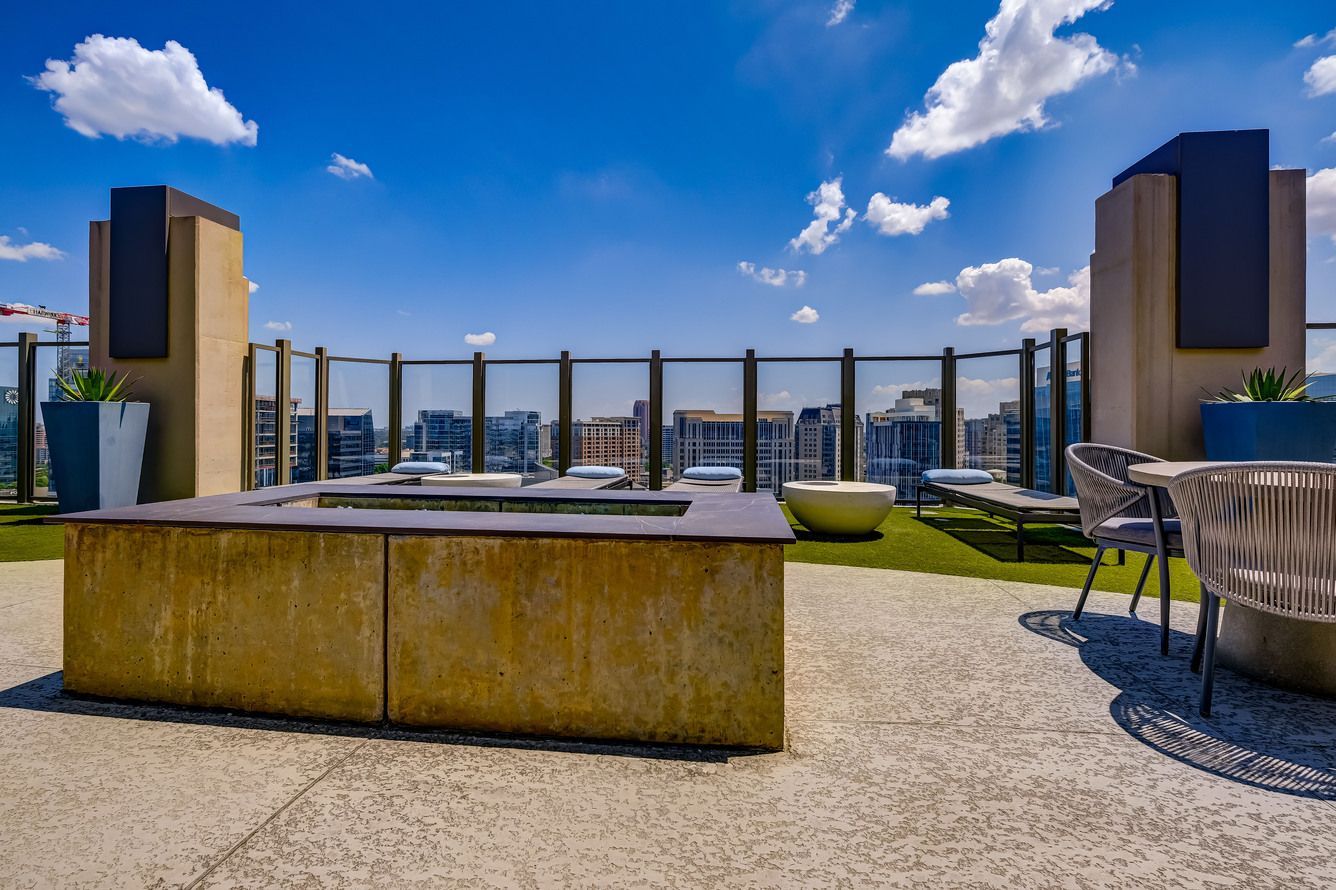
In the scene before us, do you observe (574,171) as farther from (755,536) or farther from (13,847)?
(13,847)

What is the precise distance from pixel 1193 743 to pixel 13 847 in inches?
129

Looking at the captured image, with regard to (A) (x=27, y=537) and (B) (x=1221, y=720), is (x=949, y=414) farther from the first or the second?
(A) (x=27, y=537)

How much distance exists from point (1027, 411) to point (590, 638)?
28.9ft

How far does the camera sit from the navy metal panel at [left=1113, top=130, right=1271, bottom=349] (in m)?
6.43

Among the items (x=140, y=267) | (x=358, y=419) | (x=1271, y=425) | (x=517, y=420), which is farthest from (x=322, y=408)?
(x=1271, y=425)

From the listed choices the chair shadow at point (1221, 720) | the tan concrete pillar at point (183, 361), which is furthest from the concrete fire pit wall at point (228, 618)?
the tan concrete pillar at point (183, 361)

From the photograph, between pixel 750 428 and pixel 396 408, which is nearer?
pixel 750 428

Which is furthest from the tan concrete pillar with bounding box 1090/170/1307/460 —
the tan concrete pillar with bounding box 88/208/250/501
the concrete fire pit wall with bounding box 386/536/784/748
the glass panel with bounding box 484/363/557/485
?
the tan concrete pillar with bounding box 88/208/250/501

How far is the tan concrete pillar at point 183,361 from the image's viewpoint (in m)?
7.71

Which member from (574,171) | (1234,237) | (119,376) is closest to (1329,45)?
(1234,237)

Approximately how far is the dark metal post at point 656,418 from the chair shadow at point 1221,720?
7.15 m

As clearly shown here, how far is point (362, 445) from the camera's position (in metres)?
10.5

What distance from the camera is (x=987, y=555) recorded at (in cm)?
555

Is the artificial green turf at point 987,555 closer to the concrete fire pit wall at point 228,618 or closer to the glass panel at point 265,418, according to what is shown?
the concrete fire pit wall at point 228,618
